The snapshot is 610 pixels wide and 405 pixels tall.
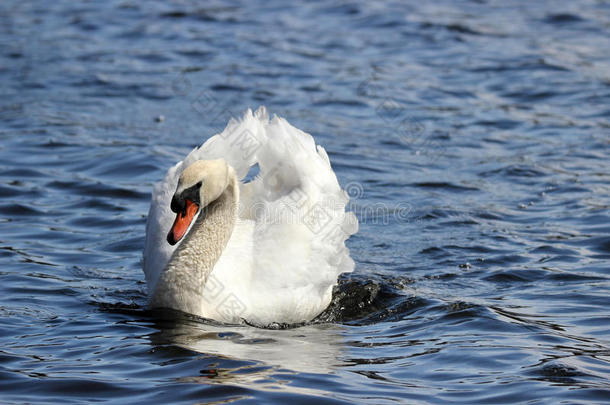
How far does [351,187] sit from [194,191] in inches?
170

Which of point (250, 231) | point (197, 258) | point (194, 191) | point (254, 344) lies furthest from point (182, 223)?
point (250, 231)

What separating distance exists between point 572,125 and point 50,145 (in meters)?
6.50

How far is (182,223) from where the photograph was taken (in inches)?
263

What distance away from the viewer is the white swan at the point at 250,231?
6973 millimetres

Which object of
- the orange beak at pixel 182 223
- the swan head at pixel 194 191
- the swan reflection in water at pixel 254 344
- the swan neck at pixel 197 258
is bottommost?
the swan reflection in water at pixel 254 344

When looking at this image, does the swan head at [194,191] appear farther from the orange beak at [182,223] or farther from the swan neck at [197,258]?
the swan neck at [197,258]

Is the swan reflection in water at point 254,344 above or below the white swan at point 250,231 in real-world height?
below

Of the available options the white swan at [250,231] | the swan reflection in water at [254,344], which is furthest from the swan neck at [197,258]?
the swan reflection in water at [254,344]

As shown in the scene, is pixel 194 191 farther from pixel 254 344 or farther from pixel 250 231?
pixel 254 344

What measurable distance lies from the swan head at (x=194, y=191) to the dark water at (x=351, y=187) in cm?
72

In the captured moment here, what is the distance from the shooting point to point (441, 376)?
5918 mm

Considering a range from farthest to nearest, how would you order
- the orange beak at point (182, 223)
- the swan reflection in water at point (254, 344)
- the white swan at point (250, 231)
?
the white swan at point (250, 231)
the orange beak at point (182, 223)
the swan reflection in water at point (254, 344)

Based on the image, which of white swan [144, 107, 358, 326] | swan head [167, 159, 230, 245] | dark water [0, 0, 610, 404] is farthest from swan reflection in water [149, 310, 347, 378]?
swan head [167, 159, 230, 245]

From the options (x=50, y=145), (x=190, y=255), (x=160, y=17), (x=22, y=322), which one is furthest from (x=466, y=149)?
(x=160, y=17)
